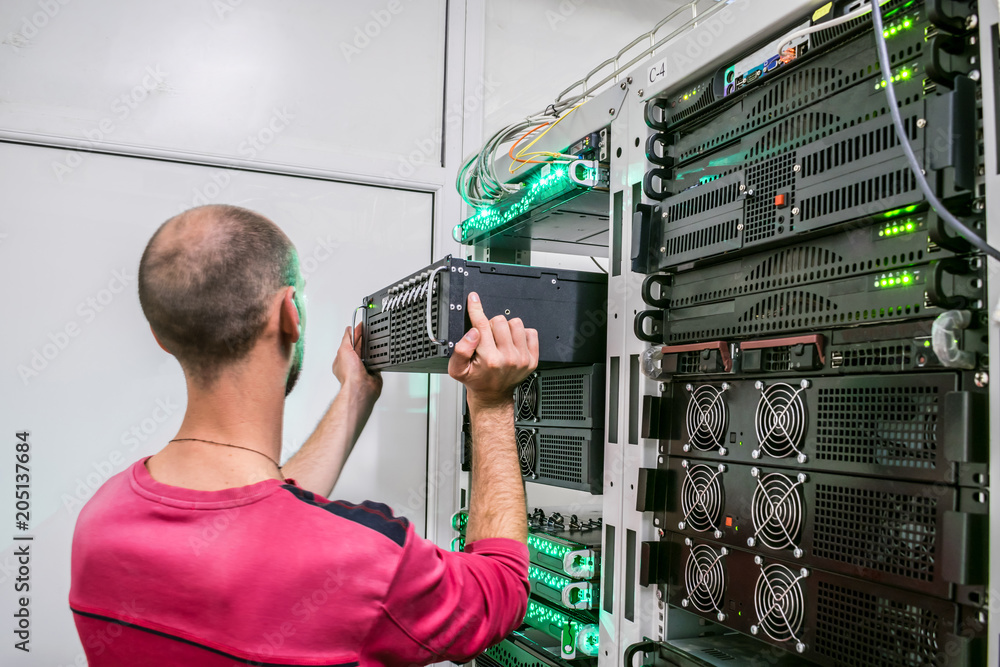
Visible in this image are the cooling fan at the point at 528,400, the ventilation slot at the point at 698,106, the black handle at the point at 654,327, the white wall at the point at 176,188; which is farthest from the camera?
the white wall at the point at 176,188

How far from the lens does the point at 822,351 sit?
111 centimetres

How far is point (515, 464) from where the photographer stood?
1426mm

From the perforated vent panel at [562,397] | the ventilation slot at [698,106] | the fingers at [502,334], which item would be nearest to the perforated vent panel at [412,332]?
the fingers at [502,334]

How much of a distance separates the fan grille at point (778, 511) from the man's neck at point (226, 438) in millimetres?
780

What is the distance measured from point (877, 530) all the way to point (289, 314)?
94 centimetres

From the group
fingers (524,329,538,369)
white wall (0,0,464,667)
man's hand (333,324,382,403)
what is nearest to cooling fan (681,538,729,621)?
fingers (524,329,538,369)

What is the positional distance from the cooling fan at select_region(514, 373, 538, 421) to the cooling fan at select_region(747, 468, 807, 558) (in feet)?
2.47

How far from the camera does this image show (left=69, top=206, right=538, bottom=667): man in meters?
1.02

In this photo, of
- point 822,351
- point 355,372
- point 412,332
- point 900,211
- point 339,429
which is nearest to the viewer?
point 900,211

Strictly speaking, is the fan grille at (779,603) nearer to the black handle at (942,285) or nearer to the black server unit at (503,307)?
the black handle at (942,285)

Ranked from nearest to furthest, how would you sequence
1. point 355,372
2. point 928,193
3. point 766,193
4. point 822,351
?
point 928,193
point 822,351
point 766,193
point 355,372

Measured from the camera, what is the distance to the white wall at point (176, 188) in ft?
7.56

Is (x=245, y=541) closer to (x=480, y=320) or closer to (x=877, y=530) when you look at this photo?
(x=480, y=320)

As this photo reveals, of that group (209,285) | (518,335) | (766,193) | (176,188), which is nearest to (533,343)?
(518,335)
